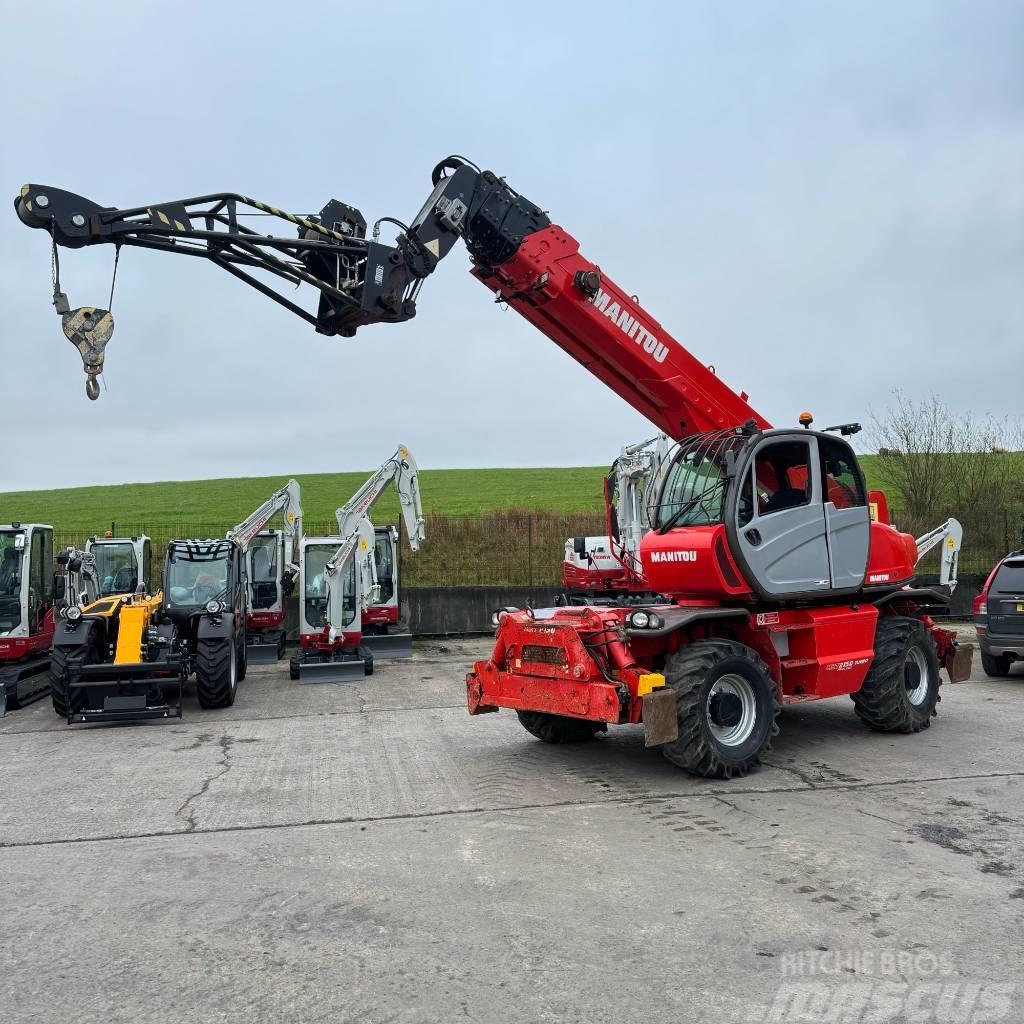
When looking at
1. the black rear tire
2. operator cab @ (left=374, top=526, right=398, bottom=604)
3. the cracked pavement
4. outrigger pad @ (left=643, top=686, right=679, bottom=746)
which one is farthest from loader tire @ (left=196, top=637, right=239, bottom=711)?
Answer: the black rear tire

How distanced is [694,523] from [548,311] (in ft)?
10.8

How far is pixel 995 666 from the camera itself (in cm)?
1391

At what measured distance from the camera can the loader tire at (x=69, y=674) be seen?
1117 cm

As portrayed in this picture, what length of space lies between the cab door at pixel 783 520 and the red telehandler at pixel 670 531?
0.05ft

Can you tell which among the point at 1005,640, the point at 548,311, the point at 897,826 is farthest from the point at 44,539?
the point at 1005,640

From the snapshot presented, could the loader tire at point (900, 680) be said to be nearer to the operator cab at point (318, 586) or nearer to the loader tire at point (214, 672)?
the loader tire at point (214, 672)

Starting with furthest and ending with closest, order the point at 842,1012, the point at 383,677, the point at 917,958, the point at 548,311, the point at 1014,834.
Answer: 1. the point at 383,677
2. the point at 548,311
3. the point at 1014,834
4. the point at 917,958
5. the point at 842,1012

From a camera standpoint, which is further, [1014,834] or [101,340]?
[101,340]

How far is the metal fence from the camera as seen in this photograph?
996 inches

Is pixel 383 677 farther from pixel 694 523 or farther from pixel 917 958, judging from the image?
pixel 917 958

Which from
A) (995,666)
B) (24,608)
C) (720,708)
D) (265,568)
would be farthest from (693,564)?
(265,568)

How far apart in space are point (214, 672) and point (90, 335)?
4869 millimetres

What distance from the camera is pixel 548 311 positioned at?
1076cm

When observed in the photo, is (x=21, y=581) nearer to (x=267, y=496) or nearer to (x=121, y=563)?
(x=121, y=563)
